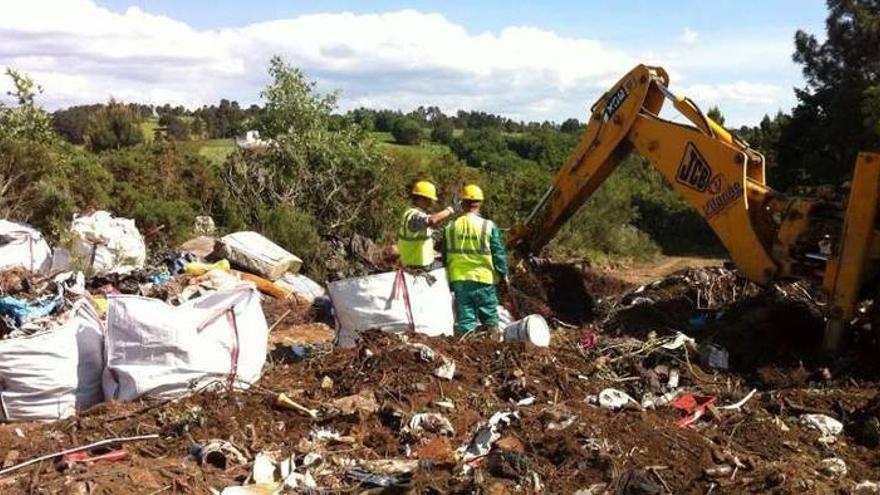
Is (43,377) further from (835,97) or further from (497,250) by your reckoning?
(835,97)

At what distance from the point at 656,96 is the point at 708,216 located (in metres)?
1.46

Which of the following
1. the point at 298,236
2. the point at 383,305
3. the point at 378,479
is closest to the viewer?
the point at 378,479

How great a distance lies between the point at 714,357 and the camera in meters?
6.94

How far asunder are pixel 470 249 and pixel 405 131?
2973 centimetres

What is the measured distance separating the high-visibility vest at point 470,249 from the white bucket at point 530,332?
1.47 feet

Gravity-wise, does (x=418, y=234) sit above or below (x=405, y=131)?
below

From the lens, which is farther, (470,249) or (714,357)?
(470,249)

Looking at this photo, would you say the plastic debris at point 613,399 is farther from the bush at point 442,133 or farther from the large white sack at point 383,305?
the bush at point 442,133

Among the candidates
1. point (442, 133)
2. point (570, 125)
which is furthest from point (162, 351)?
point (570, 125)

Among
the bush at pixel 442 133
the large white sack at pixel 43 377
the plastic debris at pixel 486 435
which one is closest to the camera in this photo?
the plastic debris at pixel 486 435

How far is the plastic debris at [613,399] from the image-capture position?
5.79 metres

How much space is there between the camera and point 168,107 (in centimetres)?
4203

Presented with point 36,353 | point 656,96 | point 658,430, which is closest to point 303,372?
point 36,353

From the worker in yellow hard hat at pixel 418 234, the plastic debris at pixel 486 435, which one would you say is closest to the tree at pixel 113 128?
the worker in yellow hard hat at pixel 418 234
